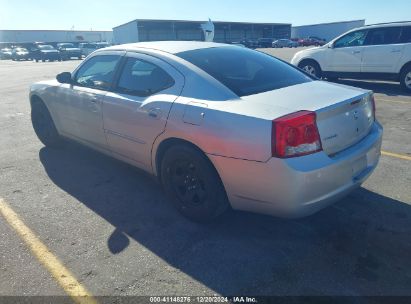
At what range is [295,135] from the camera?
2.52 m

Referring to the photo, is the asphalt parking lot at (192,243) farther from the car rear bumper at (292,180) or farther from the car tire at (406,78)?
the car tire at (406,78)

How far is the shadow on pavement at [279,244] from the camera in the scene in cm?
247

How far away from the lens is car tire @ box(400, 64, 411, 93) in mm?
9094

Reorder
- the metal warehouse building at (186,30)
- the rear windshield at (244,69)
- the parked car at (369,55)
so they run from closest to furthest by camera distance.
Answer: the rear windshield at (244,69), the parked car at (369,55), the metal warehouse building at (186,30)

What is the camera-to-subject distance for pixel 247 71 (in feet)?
11.4

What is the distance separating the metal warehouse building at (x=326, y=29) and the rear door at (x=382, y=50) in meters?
59.6

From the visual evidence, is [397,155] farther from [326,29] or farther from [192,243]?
[326,29]

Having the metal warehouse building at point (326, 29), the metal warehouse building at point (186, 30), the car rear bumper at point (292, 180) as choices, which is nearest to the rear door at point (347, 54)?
the car rear bumper at point (292, 180)

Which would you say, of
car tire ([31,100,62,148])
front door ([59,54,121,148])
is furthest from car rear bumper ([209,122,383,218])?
car tire ([31,100,62,148])

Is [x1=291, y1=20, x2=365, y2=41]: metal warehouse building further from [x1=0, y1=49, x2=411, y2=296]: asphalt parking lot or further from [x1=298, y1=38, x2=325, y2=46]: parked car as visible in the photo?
[x1=0, y1=49, x2=411, y2=296]: asphalt parking lot

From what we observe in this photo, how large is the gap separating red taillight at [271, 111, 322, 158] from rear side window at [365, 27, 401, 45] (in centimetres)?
835

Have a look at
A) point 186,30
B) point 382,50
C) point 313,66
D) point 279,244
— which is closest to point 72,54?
point 186,30

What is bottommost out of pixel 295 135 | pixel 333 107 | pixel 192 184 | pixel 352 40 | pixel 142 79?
pixel 192 184

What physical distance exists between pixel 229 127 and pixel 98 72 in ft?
7.55
